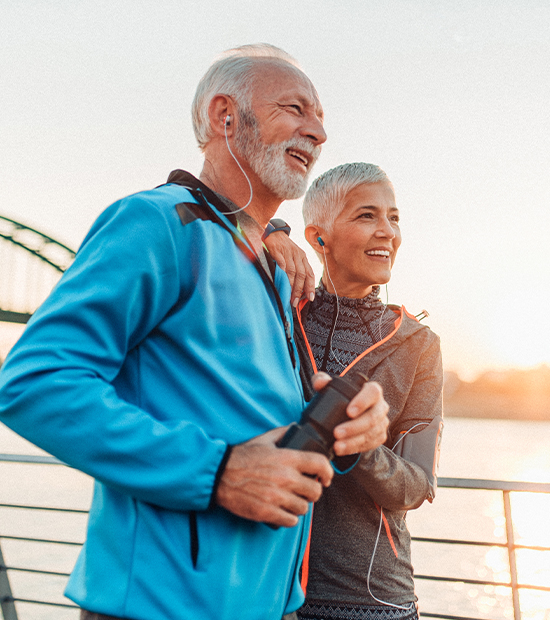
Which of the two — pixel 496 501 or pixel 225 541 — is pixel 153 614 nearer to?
pixel 225 541

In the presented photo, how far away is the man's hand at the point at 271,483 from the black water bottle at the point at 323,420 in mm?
19

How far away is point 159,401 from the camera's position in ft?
2.61

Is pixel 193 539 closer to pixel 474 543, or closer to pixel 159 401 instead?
pixel 159 401

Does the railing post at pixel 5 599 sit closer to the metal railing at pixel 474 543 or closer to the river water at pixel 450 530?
the metal railing at pixel 474 543

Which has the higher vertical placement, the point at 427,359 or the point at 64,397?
the point at 427,359

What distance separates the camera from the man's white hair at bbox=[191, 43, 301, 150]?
114cm

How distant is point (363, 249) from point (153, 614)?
111cm

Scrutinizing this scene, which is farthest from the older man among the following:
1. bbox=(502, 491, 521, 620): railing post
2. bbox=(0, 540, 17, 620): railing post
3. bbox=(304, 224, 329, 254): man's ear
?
bbox=(0, 540, 17, 620): railing post

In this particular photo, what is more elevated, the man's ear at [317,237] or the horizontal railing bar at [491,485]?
the man's ear at [317,237]

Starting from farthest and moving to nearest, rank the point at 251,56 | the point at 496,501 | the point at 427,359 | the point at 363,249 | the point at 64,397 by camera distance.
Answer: the point at 496,501 → the point at 363,249 → the point at 427,359 → the point at 251,56 → the point at 64,397

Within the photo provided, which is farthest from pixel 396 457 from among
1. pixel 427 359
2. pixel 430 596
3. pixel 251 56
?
pixel 430 596

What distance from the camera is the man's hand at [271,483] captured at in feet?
2.28

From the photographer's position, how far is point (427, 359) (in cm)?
144

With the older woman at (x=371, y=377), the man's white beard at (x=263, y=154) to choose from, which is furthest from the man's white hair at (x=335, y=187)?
the man's white beard at (x=263, y=154)
